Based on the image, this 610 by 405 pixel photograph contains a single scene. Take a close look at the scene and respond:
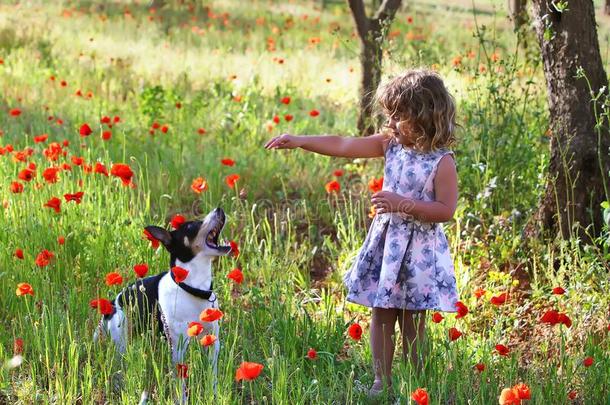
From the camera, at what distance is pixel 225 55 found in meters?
12.0

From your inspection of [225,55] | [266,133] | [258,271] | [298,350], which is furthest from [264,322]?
[225,55]

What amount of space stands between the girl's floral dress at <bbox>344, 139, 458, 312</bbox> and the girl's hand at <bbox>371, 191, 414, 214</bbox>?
0.39ft

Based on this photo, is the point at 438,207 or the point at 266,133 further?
the point at 266,133

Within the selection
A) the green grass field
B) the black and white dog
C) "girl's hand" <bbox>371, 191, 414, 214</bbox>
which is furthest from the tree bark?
the black and white dog

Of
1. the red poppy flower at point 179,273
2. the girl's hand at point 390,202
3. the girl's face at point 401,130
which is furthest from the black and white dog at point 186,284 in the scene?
the girl's face at point 401,130

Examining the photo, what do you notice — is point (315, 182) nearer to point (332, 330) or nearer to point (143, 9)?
point (332, 330)

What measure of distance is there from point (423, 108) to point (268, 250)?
4.62ft

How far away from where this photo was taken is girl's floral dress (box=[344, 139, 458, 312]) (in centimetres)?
385

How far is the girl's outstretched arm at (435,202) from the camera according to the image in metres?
3.71

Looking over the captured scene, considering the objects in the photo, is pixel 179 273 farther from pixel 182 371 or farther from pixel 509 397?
pixel 509 397

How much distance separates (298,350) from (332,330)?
0.20 m

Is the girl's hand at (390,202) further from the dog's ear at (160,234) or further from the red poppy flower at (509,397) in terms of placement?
the red poppy flower at (509,397)

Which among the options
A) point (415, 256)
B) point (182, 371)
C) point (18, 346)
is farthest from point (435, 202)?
point (18, 346)

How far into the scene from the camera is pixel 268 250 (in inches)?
191
